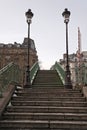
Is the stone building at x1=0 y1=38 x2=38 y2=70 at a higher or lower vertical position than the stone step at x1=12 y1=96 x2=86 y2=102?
higher

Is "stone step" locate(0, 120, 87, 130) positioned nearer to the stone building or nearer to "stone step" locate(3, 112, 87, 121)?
"stone step" locate(3, 112, 87, 121)

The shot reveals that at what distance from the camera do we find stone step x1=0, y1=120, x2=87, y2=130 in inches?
360

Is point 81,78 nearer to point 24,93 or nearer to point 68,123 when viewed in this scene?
point 24,93

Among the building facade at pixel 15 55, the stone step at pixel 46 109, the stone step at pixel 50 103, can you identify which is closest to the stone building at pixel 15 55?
the building facade at pixel 15 55

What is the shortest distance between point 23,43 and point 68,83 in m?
61.2

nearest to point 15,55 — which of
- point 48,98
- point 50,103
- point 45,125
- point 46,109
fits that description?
point 48,98

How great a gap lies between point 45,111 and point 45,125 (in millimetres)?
1451

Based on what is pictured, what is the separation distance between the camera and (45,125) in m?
9.27

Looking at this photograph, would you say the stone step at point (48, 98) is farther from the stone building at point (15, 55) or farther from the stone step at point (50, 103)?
the stone building at point (15, 55)

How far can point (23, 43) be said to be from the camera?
76875 millimetres

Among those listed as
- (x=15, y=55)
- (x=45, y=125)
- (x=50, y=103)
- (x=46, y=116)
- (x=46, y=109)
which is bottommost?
(x=45, y=125)

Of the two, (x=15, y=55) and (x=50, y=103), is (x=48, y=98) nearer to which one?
(x=50, y=103)

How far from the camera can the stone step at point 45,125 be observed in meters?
9.14

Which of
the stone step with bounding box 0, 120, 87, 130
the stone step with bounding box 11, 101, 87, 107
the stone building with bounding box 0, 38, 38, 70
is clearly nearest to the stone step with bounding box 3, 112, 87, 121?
the stone step with bounding box 0, 120, 87, 130
